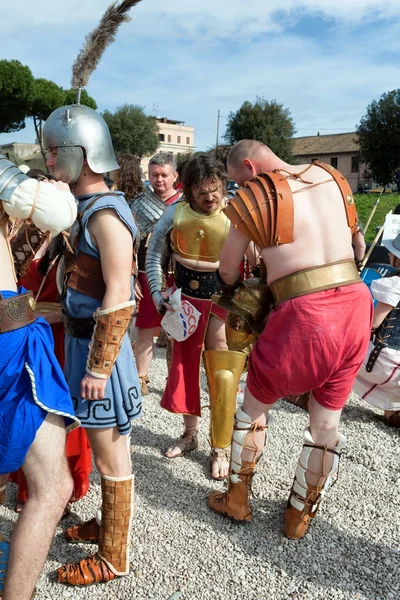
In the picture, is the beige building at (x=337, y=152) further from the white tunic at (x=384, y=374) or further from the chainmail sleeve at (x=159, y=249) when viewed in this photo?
the chainmail sleeve at (x=159, y=249)

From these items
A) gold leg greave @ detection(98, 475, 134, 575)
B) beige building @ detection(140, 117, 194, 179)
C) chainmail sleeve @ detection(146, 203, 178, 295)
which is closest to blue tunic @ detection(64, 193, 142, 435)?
gold leg greave @ detection(98, 475, 134, 575)

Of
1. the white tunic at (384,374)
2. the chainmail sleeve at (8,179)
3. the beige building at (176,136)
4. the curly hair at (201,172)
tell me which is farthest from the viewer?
the beige building at (176,136)

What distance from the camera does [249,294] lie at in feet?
8.27

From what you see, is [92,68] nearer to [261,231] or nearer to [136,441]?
[261,231]

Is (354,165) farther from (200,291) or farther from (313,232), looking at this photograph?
(313,232)

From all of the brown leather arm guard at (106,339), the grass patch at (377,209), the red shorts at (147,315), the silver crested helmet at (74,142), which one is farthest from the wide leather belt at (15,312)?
the grass patch at (377,209)

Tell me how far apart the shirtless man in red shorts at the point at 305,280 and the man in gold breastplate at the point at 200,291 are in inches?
26.3

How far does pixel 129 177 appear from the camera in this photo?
4957 millimetres

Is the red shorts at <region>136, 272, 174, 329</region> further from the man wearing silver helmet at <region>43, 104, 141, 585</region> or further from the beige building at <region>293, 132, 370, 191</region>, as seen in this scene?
the beige building at <region>293, 132, 370, 191</region>

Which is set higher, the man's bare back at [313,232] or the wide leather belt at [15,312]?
the man's bare back at [313,232]

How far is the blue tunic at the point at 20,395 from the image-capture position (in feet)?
5.45

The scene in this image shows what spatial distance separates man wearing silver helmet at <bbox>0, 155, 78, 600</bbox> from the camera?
1.66 m

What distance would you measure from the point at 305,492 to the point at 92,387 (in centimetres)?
121

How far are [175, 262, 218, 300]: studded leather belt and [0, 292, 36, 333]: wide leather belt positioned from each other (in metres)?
1.53
